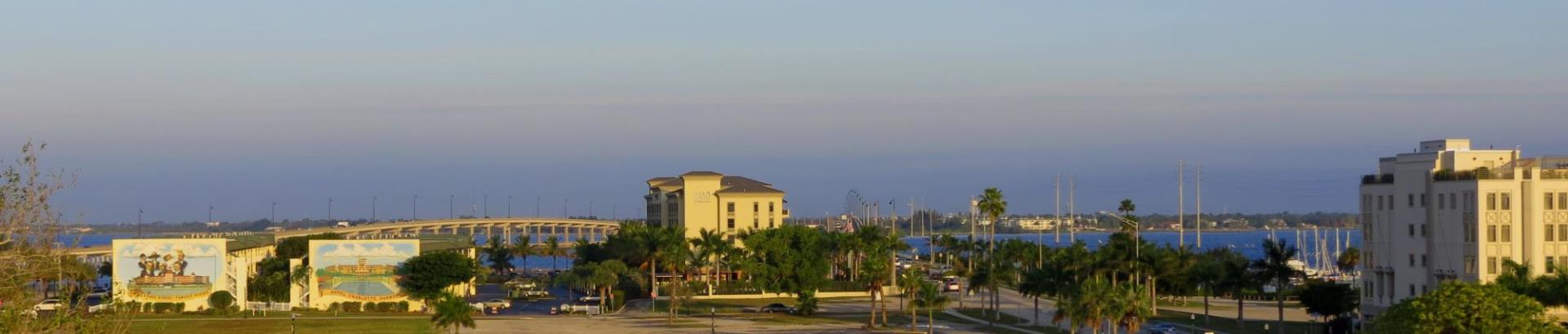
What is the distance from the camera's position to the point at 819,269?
151m

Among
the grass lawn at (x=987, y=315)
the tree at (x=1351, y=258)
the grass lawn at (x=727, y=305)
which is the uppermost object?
the tree at (x=1351, y=258)

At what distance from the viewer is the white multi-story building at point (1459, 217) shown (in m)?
86.1

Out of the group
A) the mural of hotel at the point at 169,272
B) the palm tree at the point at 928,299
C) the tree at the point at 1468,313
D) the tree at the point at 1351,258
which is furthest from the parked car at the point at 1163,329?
the mural of hotel at the point at 169,272

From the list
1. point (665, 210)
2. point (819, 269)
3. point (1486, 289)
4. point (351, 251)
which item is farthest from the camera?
point (665, 210)

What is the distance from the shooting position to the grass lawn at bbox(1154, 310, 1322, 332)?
105875 mm

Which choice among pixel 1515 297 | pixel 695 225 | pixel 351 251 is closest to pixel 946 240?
pixel 695 225

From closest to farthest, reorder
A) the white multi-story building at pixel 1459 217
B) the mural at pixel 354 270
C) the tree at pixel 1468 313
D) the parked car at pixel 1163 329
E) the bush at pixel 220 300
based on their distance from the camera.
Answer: the tree at pixel 1468 313
the white multi-story building at pixel 1459 217
the parked car at pixel 1163 329
the bush at pixel 220 300
the mural at pixel 354 270

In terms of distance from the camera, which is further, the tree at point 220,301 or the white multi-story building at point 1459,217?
the tree at point 220,301

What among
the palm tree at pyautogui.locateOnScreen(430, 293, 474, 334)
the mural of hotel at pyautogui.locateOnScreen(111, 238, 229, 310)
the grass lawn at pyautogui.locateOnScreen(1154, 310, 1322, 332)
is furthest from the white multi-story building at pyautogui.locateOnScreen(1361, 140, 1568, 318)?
the mural of hotel at pyautogui.locateOnScreen(111, 238, 229, 310)

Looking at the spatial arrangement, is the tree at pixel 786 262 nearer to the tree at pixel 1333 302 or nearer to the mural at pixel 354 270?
the mural at pixel 354 270

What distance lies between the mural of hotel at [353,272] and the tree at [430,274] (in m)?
0.84

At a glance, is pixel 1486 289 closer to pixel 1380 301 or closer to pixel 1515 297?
pixel 1515 297

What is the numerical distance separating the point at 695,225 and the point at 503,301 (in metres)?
45.9

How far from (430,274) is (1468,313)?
86.2 m
